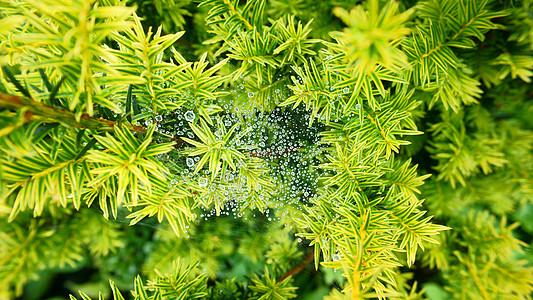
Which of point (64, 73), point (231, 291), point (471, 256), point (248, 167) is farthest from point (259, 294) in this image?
point (471, 256)

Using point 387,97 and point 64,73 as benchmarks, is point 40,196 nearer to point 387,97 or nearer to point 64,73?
point 64,73

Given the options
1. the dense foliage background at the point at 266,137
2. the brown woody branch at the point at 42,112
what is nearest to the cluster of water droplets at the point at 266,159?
the dense foliage background at the point at 266,137

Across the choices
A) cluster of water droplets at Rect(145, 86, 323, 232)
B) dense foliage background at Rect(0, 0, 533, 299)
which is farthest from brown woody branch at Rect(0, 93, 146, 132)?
cluster of water droplets at Rect(145, 86, 323, 232)

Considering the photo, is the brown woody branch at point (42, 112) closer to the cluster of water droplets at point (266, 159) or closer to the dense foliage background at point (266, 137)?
the dense foliage background at point (266, 137)

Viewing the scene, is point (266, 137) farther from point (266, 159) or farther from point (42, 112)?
point (42, 112)

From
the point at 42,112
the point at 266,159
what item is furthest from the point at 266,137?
the point at 42,112

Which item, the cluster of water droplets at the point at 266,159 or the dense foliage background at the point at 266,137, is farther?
the cluster of water droplets at the point at 266,159

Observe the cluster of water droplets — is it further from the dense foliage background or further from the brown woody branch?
the brown woody branch

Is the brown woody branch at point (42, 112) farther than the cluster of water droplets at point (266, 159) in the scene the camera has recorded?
No
